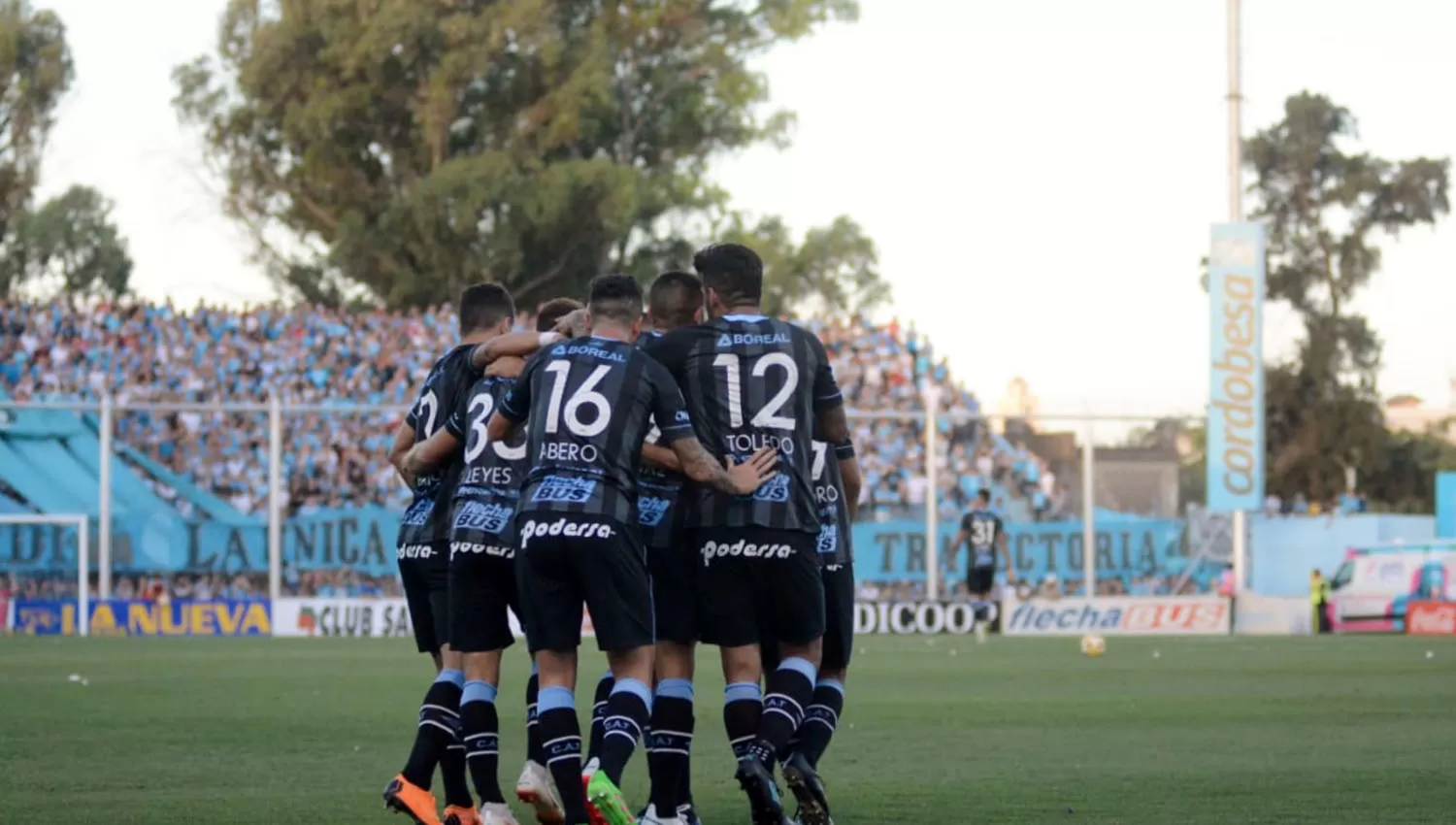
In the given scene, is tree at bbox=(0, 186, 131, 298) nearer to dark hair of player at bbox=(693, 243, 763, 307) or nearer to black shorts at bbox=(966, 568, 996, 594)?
black shorts at bbox=(966, 568, 996, 594)

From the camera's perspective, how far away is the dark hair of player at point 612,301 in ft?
27.2

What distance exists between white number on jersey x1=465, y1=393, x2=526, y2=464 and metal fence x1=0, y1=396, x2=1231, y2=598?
64.5 feet

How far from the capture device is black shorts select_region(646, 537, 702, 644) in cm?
875

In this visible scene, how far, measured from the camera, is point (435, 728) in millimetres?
8758

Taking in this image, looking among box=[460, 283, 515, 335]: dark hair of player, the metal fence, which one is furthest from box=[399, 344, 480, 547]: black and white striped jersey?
the metal fence

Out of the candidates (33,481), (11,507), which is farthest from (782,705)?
(33,481)

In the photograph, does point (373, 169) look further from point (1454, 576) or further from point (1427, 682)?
point (1427, 682)

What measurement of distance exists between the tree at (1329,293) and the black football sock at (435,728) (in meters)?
54.0

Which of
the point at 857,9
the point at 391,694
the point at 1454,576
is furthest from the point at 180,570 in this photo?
the point at 857,9

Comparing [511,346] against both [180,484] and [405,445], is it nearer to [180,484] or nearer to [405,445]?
[405,445]

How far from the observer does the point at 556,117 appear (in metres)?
46.8

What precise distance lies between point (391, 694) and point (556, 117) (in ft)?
103

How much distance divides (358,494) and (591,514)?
75.2 feet

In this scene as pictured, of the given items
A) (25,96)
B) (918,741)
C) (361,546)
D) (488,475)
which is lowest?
(918,741)
